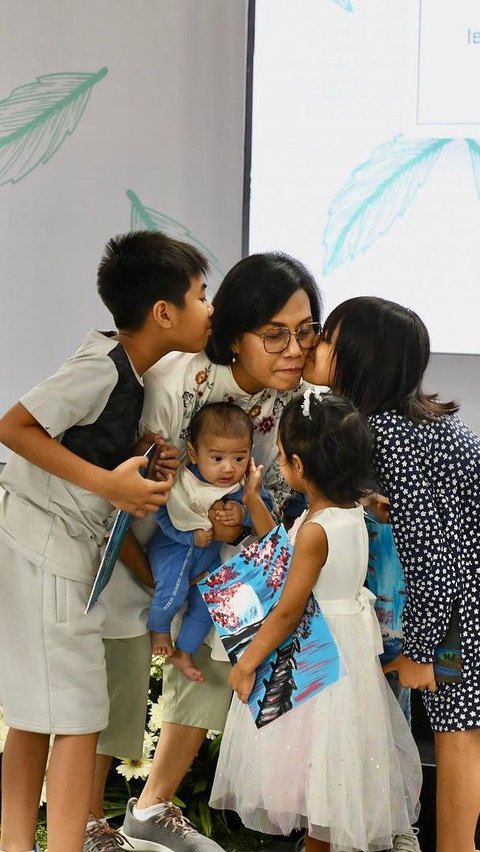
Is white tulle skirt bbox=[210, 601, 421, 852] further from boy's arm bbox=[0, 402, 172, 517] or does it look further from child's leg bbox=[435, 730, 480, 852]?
boy's arm bbox=[0, 402, 172, 517]

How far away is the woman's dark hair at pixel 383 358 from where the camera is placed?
175cm

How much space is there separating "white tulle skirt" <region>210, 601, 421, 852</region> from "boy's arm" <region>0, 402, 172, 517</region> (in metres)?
0.40

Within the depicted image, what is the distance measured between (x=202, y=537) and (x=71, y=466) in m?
0.33

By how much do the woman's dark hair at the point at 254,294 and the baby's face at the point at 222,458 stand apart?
163mm

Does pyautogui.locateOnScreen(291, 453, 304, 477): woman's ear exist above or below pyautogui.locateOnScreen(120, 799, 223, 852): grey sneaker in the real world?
above

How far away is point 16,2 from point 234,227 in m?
0.99

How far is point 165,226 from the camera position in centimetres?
325

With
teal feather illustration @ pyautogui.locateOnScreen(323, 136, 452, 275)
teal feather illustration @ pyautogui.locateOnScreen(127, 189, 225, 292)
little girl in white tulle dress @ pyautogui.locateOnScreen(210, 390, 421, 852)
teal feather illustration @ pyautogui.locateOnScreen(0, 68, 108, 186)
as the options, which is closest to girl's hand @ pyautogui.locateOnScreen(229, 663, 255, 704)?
little girl in white tulle dress @ pyautogui.locateOnScreen(210, 390, 421, 852)

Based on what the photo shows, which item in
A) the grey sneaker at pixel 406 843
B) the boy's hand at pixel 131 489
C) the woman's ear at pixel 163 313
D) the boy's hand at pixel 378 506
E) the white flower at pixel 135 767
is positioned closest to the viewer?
the boy's hand at pixel 131 489

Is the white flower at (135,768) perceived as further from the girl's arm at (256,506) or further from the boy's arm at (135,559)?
the girl's arm at (256,506)

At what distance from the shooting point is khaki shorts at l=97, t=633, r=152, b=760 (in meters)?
1.95

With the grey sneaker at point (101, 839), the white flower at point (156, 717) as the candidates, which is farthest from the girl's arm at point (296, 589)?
the white flower at point (156, 717)

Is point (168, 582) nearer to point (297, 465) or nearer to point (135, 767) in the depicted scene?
point (297, 465)

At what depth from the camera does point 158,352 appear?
1818 mm
